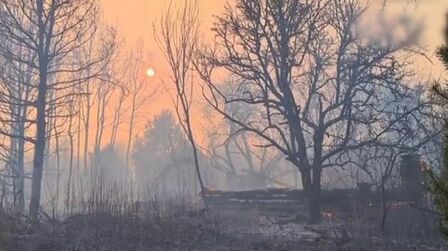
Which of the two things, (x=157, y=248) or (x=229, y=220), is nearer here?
(x=157, y=248)

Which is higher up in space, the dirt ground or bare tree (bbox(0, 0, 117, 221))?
bare tree (bbox(0, 0, 117, 221))

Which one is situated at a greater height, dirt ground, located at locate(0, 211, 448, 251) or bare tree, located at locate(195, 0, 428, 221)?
bare tree, located at locate(195, 0, 428, 221)

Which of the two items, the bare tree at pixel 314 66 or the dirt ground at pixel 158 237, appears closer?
the dirt ground at pixel 158 237

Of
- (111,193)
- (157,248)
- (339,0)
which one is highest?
(339,0)

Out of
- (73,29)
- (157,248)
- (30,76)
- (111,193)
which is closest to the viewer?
(157,248)

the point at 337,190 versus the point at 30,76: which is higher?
the point at 30,76

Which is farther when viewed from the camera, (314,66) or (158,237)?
(314,66)

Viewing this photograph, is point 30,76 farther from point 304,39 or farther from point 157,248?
point 157,248

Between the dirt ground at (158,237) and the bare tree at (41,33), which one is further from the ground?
the bare tree at (41,33)

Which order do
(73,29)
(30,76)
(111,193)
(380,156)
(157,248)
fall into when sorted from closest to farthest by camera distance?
(157,248) → (111,193) → (380,156) → (73,29) → (30,76)

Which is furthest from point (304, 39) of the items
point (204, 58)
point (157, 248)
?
point (157, 248)

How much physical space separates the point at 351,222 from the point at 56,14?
40.4 feet

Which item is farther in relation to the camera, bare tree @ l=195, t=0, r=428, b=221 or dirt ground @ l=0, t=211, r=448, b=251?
bare tree @ l=195, t=0, r=428, b=221

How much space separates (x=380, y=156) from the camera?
22078mm
